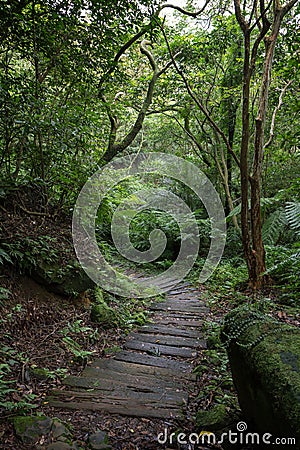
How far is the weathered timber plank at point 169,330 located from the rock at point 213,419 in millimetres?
1655

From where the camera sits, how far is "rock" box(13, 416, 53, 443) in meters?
1.91

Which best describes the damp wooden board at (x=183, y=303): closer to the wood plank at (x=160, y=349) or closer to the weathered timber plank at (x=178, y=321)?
the weathered timber plank at (x=178, y=321)

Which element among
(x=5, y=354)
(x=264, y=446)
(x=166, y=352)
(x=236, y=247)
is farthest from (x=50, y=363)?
(x=236, y=247)

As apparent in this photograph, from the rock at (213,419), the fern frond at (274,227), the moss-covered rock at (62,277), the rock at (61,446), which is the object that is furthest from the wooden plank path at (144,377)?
the fern frond at (274,227)

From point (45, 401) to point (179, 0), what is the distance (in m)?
7.03

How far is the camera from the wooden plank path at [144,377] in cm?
239

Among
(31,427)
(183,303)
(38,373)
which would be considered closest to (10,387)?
(38,373)

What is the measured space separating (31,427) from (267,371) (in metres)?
1.51

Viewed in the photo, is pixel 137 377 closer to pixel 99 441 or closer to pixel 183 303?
pixel 99 441

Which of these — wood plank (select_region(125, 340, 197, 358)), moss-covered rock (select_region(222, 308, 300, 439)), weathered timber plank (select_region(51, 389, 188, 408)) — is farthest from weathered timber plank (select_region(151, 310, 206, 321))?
moss-covered rock (select_region(222, 308, 300, 439))

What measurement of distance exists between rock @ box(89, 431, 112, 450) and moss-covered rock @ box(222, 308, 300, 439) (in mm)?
899

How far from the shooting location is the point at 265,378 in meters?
1.56

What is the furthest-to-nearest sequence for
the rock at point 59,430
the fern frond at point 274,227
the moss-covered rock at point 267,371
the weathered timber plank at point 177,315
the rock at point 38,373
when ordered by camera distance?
the fern frond at point 274,227
the weathered timber plank at point 177,315
the rock at point 38,373
the rock at point 59,430
the moss-covered rock at point 267,371

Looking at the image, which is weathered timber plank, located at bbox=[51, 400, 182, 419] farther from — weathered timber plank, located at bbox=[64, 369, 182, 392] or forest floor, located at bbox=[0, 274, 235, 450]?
weathered timber plank, located at bbox=[64, 369, 182, 392]
